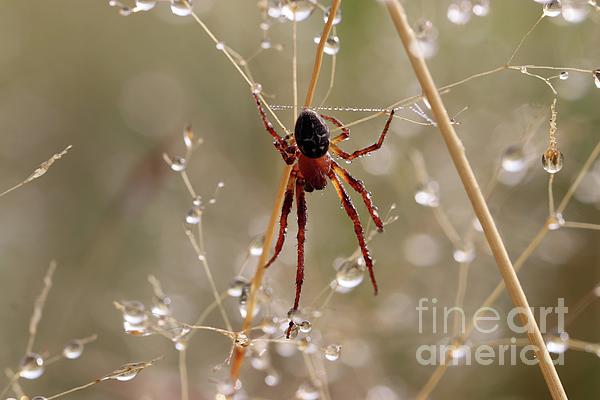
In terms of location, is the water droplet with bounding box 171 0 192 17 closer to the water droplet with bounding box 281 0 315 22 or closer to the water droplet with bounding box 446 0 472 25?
the water droplet with bounding box 281 0 315 22

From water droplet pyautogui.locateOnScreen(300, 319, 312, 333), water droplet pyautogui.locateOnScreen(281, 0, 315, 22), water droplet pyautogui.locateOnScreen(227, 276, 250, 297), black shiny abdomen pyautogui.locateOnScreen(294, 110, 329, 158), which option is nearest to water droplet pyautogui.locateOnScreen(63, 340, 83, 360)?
water droplet pyautogui.locateOnScreen(227, 276, 250, 297)

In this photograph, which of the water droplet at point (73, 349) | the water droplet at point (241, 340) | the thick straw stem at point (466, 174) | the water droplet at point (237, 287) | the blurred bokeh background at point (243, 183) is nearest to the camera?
the thick straw stem at point (466, 174)

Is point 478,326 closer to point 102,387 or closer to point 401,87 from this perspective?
point 401,87

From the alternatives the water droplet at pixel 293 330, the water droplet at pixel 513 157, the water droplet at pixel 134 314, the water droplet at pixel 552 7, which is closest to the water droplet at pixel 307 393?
the water droplet at pixel 293 330

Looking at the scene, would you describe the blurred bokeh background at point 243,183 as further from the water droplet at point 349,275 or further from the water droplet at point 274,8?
the water droplet at point 274,8

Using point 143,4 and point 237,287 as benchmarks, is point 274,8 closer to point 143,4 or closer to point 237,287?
point 143,4

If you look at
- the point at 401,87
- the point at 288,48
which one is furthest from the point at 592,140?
the point at 288,48
